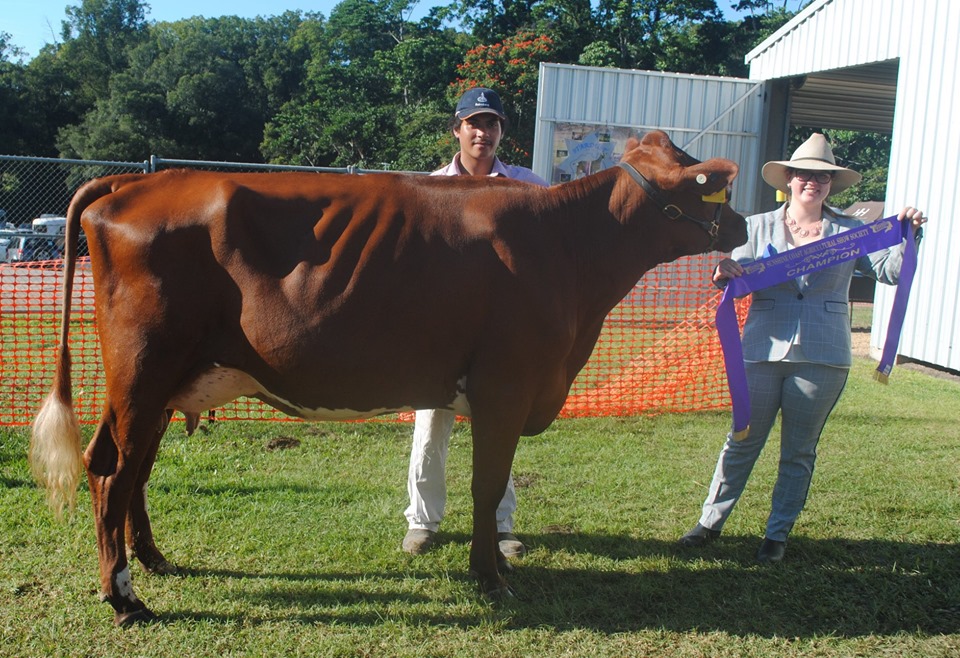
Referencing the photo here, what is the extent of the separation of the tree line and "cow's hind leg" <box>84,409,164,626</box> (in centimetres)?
2504

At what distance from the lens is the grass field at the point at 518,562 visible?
342cm

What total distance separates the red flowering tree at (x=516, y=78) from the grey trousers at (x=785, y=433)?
24.3 metres

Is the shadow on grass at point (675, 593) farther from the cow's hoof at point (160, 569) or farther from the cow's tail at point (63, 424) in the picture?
the cow's tail at point (63, 424)

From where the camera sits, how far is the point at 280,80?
177 ft

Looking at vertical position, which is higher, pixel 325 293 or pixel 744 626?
pixel 325 293

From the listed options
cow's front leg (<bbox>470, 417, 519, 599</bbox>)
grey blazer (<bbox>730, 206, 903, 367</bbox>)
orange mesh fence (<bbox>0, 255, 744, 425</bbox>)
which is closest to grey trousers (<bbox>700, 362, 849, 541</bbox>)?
grey blazer (<bbox>730, 206, 903, 367</bbox>)

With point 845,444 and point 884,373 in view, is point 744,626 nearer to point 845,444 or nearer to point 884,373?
point 884,373

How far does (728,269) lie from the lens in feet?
13.7

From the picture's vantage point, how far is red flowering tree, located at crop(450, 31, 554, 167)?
93.7ft

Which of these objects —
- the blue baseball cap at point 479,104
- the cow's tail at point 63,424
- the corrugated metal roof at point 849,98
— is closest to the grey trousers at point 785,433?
the blue baseball cap at point 479,104

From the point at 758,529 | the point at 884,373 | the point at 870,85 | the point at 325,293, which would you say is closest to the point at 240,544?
the point at 325,293

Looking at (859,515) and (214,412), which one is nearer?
(859,515)

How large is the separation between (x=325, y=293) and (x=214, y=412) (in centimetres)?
378

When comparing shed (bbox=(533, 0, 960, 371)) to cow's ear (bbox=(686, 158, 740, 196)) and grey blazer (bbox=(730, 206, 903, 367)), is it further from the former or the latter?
cow's ear (bbox=(686, 158, 740, 196))
